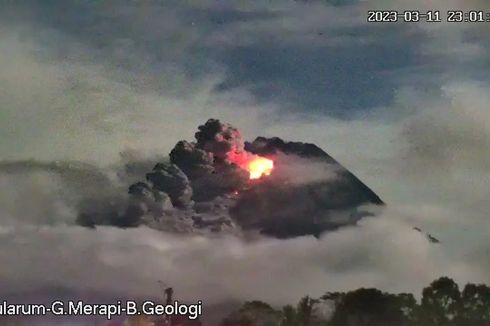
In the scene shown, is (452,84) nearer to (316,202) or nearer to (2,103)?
(316,202)

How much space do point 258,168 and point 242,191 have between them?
0.17 ft

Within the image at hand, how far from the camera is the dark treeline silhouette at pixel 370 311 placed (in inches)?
45.1

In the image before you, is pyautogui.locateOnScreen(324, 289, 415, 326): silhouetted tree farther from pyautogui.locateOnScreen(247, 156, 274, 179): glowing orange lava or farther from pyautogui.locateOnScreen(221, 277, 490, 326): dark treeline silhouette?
pyautogui.locateOnScreen(247, 156, 274, 179): glowing orange lava

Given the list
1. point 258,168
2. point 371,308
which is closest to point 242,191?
point 258,168

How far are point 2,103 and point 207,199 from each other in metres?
0.41

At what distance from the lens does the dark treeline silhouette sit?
115 cm

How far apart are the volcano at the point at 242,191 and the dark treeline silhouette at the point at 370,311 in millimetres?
127

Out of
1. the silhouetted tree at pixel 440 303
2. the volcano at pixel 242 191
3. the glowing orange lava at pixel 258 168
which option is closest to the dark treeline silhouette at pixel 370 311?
the silhouetted tree at pixel 440 303

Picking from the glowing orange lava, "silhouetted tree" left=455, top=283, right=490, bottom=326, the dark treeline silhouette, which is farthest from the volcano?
"silhouetted tree" left=455, top=283, right=490, bottom=326

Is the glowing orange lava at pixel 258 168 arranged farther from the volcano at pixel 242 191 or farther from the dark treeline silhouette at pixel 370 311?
the dark treeline silhouette at pixel 370 311

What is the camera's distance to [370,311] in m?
1.15

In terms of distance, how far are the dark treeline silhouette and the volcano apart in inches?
5.0

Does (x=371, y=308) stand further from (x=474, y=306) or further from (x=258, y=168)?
(x=258, y=168)

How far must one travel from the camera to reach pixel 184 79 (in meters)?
1.21
